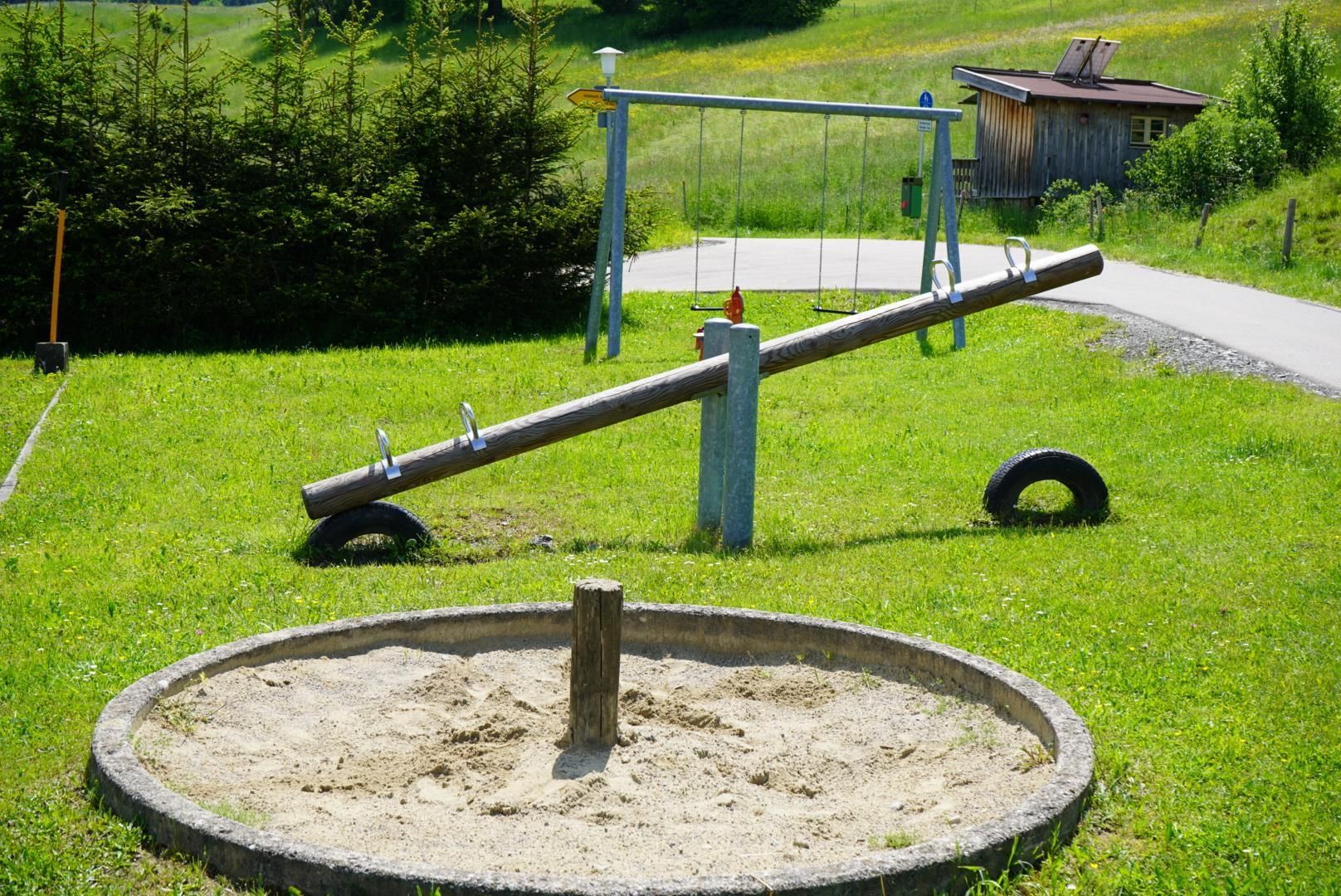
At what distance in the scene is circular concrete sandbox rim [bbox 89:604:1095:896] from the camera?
351 centimetres

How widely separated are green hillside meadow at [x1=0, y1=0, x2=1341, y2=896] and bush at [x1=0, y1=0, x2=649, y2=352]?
84cm

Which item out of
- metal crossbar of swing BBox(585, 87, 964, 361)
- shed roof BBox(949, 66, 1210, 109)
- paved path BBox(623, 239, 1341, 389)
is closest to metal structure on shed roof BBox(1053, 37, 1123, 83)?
shed roof BBox(949, 66, 1210, 109)

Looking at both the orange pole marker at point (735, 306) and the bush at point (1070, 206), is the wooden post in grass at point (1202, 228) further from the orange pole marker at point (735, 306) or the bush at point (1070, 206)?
the orange pole marker at point (735, 306)

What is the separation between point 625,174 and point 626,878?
11651 millimetres

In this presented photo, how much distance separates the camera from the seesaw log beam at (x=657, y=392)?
7492 millimetres

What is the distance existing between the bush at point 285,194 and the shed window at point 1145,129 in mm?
20804

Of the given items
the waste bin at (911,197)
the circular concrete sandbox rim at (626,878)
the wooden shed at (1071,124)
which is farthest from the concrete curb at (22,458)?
the wooden shed at (1071,124)

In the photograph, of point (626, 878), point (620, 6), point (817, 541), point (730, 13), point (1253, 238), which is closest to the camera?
point (626, 878)

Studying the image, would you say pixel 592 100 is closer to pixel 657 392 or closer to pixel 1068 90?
pixel 657 392

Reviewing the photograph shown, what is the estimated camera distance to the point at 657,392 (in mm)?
7855

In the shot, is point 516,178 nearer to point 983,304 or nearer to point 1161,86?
point 983,304

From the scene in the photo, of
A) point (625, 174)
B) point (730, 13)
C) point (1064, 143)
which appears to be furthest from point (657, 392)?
point (730, 13)

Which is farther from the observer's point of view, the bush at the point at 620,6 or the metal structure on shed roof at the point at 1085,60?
the bush at the point at 620,6

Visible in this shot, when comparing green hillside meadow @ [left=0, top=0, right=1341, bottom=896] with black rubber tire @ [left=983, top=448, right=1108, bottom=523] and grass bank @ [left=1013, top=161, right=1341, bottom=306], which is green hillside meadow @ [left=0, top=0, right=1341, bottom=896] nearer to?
black rubber tire @ [left=983, top=448, right=1108, bottom=523]
